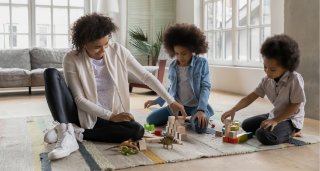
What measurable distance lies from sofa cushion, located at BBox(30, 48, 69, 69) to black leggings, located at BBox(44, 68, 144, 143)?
3.28 m

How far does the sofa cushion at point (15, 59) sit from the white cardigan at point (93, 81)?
3.22 m

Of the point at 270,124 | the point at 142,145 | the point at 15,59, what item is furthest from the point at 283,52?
the point at 15,59

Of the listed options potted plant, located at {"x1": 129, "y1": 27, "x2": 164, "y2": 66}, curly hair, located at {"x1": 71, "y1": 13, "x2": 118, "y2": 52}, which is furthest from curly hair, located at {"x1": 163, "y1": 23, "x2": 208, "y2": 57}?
potted plant, located at {"x1": 129, "y1": 27, "x2": 164, "y2": 66}

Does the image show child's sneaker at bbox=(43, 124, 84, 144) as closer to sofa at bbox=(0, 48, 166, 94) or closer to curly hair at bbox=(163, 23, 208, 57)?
curly hair at bbox=(163, 23, 208, 57)

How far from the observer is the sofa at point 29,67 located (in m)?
4.31

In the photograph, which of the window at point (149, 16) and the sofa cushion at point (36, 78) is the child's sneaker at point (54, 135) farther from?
the window at point (149, 16)

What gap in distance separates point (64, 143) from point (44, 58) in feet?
11.8

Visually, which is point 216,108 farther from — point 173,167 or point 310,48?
point 173,167

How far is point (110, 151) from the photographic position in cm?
166

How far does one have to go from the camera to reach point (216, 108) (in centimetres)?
320

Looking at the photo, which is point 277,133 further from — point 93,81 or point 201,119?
point 93,81

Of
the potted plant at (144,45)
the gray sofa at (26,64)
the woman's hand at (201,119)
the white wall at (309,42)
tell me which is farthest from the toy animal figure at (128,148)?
the potted plant at (144,45)

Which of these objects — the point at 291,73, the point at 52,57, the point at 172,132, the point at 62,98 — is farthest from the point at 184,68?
the point at 52,57

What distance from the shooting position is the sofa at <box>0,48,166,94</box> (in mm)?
4312
